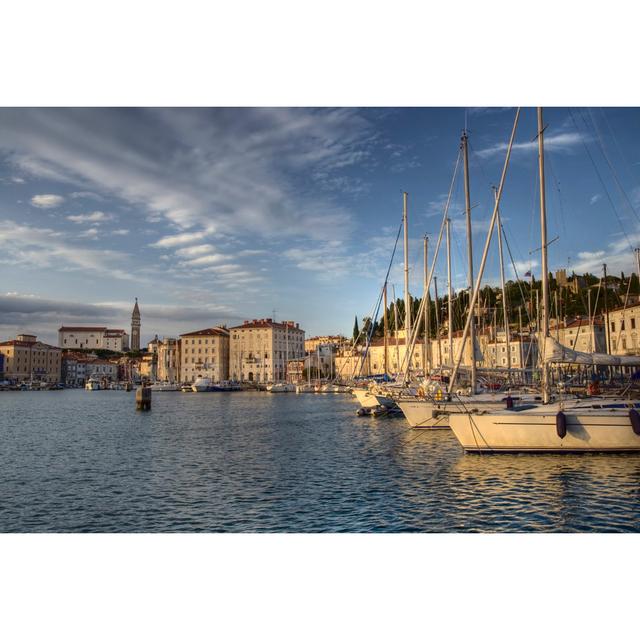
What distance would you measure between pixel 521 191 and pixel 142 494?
7.97 m

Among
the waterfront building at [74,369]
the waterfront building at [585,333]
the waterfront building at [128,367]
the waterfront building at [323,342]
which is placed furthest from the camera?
the waterfront building at [128,367]

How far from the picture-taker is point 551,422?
8.63m

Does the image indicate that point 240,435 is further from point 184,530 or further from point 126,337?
point 126,337

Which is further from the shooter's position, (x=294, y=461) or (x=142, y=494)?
(x=294, y=461)

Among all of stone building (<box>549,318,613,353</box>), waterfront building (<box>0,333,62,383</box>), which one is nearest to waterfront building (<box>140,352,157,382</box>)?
waterfront building (<box>0,333,62,383</box>)

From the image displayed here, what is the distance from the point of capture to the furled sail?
8.75 meters

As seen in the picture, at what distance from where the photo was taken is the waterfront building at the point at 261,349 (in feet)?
193

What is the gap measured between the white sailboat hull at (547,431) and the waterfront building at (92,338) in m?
70.5

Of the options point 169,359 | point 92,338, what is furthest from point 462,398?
point 92,338

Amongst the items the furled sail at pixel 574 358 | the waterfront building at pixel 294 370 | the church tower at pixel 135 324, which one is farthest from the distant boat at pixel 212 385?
the furled sail at pixel 574 358

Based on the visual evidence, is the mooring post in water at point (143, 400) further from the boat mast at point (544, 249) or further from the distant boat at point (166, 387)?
the distant boat at point (166, 387)

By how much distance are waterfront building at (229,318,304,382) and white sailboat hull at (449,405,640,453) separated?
1963 inches
